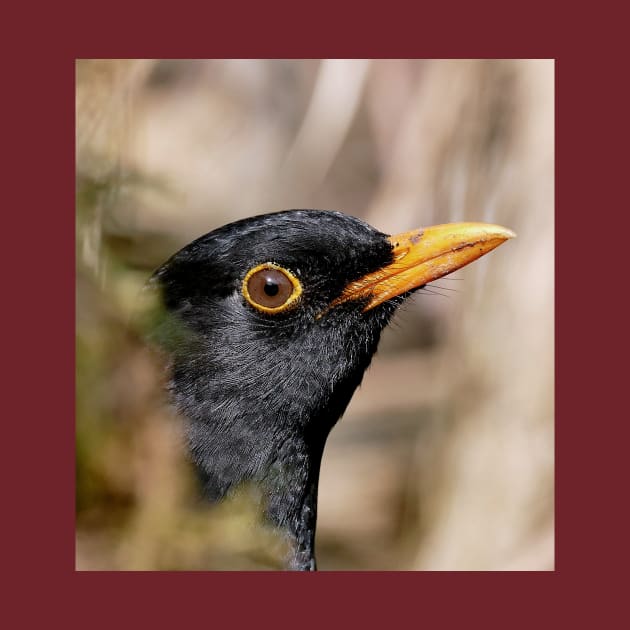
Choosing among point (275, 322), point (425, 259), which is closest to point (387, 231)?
point (425, 259)

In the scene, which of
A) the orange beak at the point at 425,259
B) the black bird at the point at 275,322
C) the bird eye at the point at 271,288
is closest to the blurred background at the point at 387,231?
the black bird at the point at 275,322

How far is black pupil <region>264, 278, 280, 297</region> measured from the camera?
475 cm

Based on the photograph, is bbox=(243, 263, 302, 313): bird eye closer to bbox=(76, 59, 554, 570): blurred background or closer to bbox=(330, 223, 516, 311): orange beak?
bbox=(330, 223, 516, 311): orange beak

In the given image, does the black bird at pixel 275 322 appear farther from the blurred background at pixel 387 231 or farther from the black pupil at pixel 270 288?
the blurred background at pixel 387 231

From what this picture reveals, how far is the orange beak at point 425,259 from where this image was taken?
16.1ft

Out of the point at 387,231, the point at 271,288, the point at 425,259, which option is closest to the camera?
the point at 271,288

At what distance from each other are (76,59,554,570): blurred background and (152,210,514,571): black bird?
15 cm

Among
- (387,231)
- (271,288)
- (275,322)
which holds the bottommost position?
(275,322)

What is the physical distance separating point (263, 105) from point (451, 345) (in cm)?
168

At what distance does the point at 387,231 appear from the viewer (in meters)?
6.29

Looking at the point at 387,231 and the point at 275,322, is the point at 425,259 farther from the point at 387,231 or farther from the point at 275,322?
the point at 387,231

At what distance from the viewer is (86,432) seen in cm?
421

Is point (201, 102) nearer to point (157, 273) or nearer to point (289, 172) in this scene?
point (289, 172)

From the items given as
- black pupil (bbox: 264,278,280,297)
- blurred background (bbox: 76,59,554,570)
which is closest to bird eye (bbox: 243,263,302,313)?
black pupil (bbox: 264,278,280,297)
